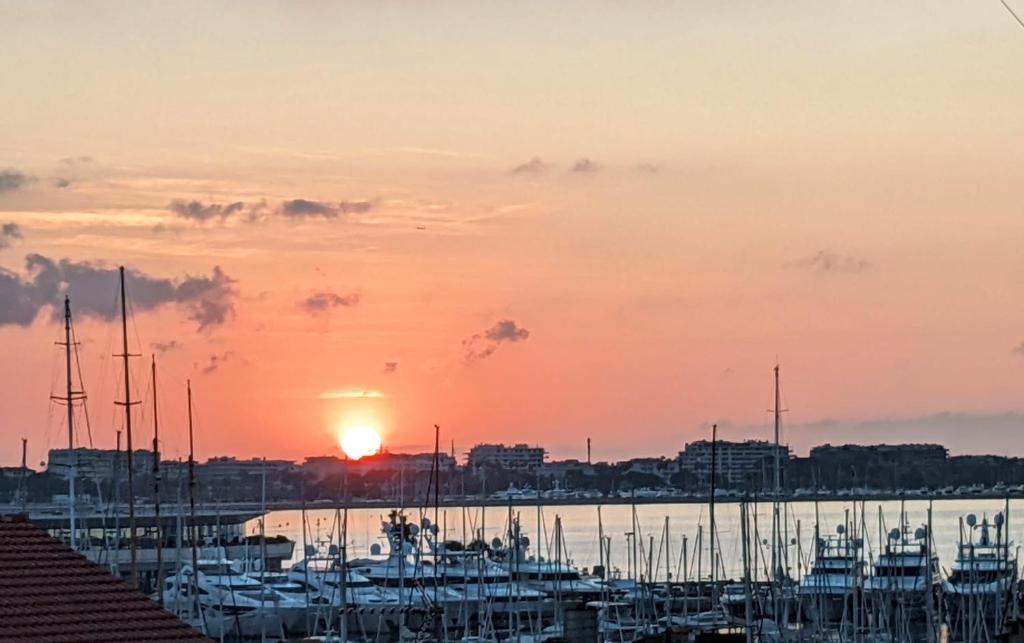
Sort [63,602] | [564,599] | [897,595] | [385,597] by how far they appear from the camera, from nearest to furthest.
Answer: [63,602], [897,595], [564,599], [385,597]

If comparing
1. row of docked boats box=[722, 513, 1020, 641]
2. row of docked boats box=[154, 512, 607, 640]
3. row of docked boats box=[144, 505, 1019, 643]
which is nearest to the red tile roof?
row of docked boats box=[722, 513, 1020, 641]

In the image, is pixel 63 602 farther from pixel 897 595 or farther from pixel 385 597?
pixel 385 597

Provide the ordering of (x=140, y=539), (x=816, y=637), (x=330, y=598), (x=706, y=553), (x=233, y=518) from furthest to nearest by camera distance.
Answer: (x=706, y=553), (x=233, y=518), (x=140, y=539), (x=330, y=598), (x=816, y=637)

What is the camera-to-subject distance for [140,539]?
91188 mm

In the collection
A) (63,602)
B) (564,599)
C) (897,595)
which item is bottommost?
(564,599)

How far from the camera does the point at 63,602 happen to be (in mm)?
17969

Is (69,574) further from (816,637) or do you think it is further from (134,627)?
(816,637)

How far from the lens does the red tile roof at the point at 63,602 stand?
1744cm

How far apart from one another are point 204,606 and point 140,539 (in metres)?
24.5

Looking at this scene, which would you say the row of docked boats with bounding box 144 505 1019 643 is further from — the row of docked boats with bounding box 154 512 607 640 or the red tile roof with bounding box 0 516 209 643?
the red tile roof with bounding box 0 516 209 643

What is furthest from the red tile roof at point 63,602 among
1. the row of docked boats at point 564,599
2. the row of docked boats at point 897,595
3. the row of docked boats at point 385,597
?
the row of docked boats at point 385,597

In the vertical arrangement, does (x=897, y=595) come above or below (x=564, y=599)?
above

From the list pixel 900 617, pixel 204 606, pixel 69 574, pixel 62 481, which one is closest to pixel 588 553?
pixel 62 481

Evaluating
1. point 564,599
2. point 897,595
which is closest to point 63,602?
point 897,595
